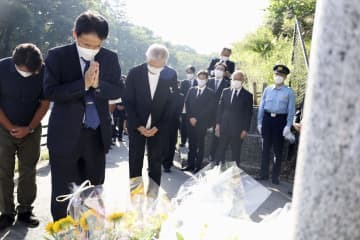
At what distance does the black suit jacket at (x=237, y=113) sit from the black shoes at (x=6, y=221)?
14.2 ft

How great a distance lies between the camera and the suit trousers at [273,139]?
22.9 ft

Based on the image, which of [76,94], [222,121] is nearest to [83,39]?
[76,94]

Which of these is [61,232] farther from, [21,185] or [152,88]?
[152,88]

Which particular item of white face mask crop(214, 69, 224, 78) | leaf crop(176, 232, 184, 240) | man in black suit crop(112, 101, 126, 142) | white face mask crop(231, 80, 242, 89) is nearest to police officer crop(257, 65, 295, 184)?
white face mask crop(231, 80, 242, 89)

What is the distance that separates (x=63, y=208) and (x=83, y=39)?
1.32 metres

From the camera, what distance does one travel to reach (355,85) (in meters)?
0.83

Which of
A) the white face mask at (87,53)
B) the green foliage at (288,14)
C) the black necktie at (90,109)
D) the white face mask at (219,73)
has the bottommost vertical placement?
the black necktie at (90,109)

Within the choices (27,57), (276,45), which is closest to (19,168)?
(27,57)

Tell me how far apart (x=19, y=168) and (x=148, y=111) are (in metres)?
1.55

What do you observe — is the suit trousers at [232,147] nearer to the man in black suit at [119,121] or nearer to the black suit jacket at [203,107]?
the black suit jacket at [203,107]

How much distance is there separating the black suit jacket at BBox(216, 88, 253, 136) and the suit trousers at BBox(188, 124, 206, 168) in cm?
57

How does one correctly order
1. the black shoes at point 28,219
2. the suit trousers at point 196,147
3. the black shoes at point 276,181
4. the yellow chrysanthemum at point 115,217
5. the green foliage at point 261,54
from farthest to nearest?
the green foliage at point 261,54 < the suit trousers at point 196,147 < the black shoes at point 276,181 < the black shoes at point 28,219 < the yellow chrysanthemum at point 115,217

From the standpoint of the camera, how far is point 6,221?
13.6 feet

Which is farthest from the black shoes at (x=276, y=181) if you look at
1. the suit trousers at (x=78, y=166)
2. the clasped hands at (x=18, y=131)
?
the clasped hands at (x=18, y=131)
